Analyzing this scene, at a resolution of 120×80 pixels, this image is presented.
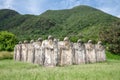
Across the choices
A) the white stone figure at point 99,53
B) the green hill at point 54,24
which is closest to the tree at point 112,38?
the white stone figure at point 99,53

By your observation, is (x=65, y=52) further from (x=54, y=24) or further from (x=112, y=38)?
(x=54, y=24)

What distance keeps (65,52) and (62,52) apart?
29 cm

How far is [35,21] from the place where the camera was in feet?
411

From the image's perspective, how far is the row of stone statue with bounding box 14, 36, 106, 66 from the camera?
62.3ft

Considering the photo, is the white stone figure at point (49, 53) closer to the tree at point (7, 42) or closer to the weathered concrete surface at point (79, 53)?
the weathered concrete surface at point (79, 53)

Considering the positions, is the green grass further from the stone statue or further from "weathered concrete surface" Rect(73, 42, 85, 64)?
"weathered concrete surface" Rect(73, 42, 85, 64)

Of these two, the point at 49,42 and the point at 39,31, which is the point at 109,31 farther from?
the point at 39,31

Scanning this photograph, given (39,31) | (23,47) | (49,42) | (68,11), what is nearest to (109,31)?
(23,47)

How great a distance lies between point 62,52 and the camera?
20047mm

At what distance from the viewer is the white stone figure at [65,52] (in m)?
19.9

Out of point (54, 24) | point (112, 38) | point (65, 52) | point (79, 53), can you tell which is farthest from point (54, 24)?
point (65, 52)

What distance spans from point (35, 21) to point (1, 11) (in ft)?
137

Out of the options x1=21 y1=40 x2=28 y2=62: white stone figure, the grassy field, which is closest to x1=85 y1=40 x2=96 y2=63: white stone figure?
x1=21 y1=40 x2=28 y2=62: white stone figure

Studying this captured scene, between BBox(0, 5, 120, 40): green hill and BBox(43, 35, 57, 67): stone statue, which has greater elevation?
BBox(0, 5, 120, 40): green hill
